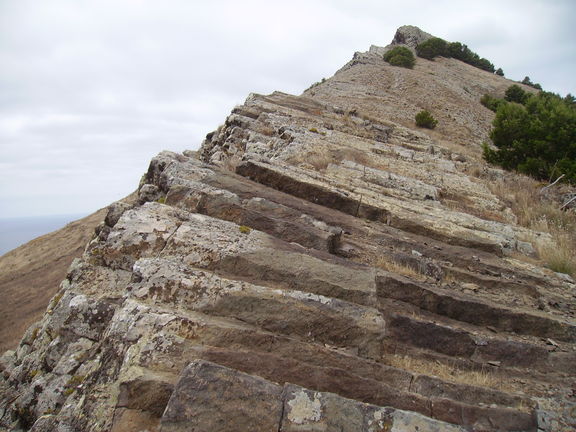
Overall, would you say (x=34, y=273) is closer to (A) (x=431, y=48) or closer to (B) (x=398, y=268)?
(B) (x=398, y=268)

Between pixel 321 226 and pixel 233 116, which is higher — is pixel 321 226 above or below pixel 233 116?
below

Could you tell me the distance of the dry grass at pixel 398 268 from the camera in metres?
6.57

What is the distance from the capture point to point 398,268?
6.63 meters

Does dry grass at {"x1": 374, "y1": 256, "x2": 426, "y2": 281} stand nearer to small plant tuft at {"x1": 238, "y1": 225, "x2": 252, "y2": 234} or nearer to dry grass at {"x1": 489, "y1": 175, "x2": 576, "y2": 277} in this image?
small plant tuft at {"x1": 238, "y1": 225, "x2": 252, "y2": 234}

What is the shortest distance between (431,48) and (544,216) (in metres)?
48.8

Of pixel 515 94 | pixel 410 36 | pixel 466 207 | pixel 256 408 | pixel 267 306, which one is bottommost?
pixel 256 408

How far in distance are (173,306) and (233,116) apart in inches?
500

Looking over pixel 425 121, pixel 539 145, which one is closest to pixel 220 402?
pixel 539 145

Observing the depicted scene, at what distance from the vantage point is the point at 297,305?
4.86 m

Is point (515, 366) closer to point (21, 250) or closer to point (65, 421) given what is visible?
point (65, 421)

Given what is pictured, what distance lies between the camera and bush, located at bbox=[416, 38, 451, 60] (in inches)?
2026

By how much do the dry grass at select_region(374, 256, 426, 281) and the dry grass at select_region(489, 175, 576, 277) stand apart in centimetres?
335

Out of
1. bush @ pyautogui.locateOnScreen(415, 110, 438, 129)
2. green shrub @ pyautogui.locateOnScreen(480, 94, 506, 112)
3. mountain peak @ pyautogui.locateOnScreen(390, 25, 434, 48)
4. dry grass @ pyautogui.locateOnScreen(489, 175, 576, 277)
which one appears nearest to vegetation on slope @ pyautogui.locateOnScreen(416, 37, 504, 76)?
mountain peak @ pyautogui.locateOnScreen(390, 25, 434, 48)

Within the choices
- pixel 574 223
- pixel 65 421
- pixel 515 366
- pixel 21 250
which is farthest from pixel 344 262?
pixel 21 250
